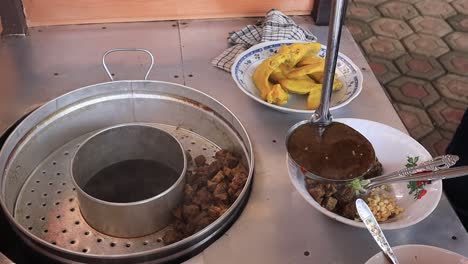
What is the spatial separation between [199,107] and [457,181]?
22.7 inches

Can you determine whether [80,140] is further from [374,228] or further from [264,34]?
[374,228]

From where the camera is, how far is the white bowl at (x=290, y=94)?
0.86m

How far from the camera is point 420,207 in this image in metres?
0.68

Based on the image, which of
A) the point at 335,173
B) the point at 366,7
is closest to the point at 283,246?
the point at 335,173

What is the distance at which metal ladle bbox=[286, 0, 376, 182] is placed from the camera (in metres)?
0.65

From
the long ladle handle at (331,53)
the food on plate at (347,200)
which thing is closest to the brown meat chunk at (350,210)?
the food on plate at (347,200)

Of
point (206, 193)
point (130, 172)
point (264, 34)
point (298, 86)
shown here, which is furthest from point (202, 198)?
point (264, 34)

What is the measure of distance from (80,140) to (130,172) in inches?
4.9

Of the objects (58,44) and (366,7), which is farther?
(366,7)

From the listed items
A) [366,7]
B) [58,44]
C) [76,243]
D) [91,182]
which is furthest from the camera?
[366,7]

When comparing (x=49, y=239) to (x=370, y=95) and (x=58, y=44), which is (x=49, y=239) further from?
(x=370, y=95)

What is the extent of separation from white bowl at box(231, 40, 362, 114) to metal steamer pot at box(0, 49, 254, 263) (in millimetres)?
76

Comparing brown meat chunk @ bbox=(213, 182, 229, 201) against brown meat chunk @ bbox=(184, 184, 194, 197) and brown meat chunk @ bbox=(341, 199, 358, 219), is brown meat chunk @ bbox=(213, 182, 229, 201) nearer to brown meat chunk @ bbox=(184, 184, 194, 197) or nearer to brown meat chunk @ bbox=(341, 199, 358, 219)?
brown meat chunk @ bbox=(184, 184, 194, 197)

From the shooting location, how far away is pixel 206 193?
0.77 metres
